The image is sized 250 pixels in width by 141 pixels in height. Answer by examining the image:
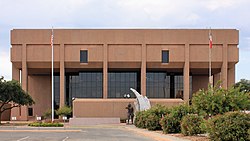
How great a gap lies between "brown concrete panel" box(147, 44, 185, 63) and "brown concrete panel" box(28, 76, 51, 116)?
22681mm

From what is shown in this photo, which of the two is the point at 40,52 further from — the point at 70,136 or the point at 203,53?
the point at 70,136

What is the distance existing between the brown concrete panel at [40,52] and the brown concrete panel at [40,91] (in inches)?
485

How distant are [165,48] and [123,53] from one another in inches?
275

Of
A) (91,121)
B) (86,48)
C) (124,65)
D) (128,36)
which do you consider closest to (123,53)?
(124,65)

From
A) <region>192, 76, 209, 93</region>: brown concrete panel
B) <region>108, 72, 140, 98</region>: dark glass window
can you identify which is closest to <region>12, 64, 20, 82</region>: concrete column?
<region>108, 72, 140, 98</region>: dark glass window

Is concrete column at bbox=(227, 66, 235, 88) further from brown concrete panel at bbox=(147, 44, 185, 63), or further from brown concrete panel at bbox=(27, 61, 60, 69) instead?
brown concrete panel at bbox=(27, 61, 60, 69)

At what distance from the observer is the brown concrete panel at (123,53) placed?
251 ft

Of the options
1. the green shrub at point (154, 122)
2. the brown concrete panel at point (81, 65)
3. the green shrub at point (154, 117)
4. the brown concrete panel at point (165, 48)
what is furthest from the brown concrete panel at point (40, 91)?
the green shrub at point (154, 122)

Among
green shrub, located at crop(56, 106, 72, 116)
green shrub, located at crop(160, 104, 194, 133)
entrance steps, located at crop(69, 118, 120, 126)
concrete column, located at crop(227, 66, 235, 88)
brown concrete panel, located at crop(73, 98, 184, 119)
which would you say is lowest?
entrance steps, located at crop(69, 118, 120, 126)

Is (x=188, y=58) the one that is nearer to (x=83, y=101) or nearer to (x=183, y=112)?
(x=83, y=101)

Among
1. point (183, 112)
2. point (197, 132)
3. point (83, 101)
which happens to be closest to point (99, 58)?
point (83, 101)

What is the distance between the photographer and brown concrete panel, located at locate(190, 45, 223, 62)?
250ft

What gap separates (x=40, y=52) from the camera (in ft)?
252

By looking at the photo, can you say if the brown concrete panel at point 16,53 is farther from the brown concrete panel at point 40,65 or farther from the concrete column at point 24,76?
the brown concrete panel at point 40,65
